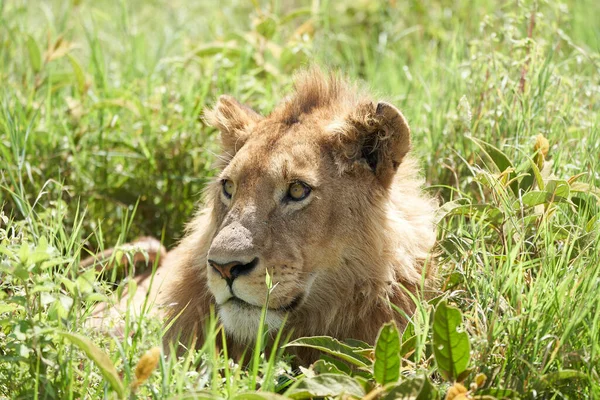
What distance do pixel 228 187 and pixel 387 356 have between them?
1198mm

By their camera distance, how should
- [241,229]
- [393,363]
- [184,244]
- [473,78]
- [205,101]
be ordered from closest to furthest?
[393,363], [241,229], [184,244], [473,78], [205,101]

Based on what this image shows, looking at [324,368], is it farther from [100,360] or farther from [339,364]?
[100,360]

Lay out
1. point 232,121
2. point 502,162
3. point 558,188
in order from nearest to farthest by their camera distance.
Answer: point 558,188, point 502,162, point 232,121

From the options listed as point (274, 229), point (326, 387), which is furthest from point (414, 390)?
point (274, 229)

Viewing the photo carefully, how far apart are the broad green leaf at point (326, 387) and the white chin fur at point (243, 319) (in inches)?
20.2

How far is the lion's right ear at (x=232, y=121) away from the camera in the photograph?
364cm

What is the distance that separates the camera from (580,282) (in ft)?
9.04

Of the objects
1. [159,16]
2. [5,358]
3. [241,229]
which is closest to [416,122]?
[241,229]

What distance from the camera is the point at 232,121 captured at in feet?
12.1

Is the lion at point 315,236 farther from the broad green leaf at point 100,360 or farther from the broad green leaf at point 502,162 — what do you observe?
the broad green leaf at point 100,360

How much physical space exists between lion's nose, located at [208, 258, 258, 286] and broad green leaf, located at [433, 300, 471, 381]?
76 cm

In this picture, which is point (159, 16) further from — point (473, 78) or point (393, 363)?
point (393, 363)

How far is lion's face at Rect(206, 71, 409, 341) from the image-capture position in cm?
301

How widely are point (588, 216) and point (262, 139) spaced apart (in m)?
1.42
